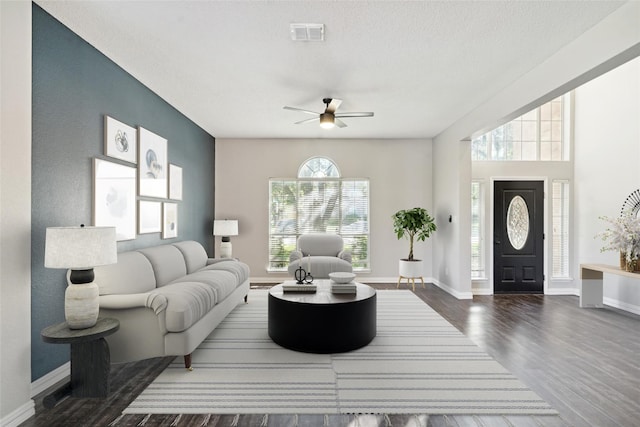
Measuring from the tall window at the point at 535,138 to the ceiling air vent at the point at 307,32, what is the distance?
4.26 meters

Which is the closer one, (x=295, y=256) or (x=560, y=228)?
(x=295, y=256)

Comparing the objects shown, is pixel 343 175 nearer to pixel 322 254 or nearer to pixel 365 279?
pixel 322 254

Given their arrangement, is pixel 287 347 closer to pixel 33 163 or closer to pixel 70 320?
pixel 70 320

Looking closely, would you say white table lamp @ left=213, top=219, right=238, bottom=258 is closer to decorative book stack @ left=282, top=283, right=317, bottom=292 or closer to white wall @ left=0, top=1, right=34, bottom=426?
decorative book stack @ left=282, top=283, right=317, bottom=292

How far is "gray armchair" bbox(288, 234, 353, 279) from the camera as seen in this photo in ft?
18.3

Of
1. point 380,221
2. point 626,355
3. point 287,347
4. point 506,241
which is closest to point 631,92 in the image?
point 506,241

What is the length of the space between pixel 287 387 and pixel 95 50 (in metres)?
3.37

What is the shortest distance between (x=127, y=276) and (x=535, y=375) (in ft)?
11.5

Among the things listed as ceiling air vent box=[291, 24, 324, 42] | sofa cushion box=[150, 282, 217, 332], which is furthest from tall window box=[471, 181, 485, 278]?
sofa cushion box=[150, 282, 217, 332]

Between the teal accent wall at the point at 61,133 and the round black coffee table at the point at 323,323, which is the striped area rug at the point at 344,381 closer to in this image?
the round black coffee table at the point at 323,323

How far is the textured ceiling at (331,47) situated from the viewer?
2.53 m

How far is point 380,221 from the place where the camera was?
6.74 m

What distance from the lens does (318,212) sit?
6.76 metres

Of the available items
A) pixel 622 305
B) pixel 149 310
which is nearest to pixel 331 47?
pixel 149 310
